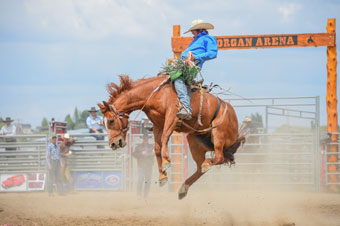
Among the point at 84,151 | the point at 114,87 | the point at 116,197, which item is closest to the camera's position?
the point at 114,87

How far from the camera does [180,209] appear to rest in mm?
9422

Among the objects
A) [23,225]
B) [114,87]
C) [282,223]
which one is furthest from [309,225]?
[23,225]

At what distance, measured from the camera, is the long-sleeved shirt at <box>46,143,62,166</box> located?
43.9 ft

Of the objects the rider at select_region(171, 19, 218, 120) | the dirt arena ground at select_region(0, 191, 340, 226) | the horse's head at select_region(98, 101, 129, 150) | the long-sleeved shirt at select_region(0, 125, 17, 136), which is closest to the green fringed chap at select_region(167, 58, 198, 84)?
the rider at select_region(171, 19, 218, 120)

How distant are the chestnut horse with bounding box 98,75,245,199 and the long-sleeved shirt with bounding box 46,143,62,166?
721cm

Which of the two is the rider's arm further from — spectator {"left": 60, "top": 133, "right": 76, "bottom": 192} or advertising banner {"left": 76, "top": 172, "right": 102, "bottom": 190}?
advertising banner {"left": 76, "top": 172, "right": 102, "bottom": 190}

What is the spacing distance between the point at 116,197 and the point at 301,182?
17.9ft

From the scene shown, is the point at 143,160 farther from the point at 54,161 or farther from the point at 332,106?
the point at 332,106

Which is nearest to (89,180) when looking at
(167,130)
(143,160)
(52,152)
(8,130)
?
(52,152)

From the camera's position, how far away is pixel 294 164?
42.5 feet

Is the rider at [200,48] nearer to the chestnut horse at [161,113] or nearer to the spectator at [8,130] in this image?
the chestnut horse at [161,113]

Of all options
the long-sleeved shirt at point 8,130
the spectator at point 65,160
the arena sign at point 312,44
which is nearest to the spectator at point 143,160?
the spectator at point 65,160

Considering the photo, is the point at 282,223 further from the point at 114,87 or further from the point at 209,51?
the point at 114,87

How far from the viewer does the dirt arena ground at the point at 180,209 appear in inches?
303
